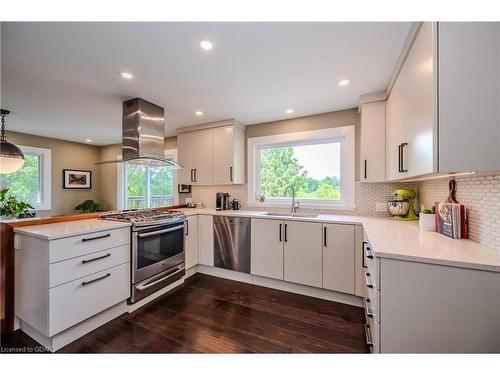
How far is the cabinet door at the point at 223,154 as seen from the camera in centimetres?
322

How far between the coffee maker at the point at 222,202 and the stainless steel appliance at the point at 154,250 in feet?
2.41

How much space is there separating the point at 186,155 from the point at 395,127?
9.73 feet

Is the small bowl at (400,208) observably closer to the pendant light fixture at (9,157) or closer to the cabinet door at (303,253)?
the cabinet door at (303,253)

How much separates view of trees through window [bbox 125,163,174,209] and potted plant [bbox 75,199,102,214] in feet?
2.40

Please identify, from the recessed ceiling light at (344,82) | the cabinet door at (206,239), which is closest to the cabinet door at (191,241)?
the cabinet door at (206,239)

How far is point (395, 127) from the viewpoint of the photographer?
1.92m

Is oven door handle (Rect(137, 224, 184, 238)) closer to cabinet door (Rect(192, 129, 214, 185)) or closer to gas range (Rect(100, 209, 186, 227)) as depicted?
gas range (Rect(100, 209, 186, 227))

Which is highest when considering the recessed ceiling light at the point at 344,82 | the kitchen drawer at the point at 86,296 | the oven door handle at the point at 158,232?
the recessed ceiling light at the point at 344,82

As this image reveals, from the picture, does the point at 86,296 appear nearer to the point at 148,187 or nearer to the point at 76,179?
the point at 148,187

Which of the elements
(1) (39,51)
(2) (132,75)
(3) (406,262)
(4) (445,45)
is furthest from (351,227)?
(1) (39,51)

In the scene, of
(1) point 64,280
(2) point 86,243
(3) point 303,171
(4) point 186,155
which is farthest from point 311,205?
(1) point 64,280

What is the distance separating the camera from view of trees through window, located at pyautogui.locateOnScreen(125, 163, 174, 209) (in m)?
4.44

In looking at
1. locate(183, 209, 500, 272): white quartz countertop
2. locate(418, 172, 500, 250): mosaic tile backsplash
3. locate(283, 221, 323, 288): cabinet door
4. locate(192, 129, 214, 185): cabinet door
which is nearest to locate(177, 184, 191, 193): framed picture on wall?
locate(192, 129, 214, 185): cabinet door
